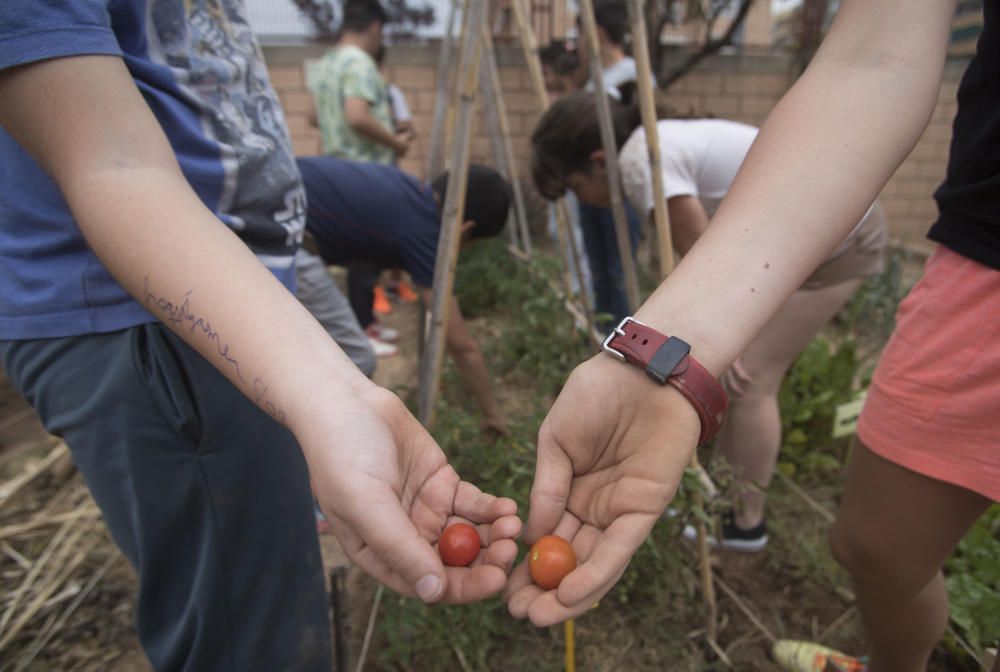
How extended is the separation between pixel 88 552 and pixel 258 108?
6.97 feet

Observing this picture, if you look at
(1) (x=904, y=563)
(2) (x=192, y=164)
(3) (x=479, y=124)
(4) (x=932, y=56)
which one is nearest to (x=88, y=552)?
(2) (x=192, y=164)

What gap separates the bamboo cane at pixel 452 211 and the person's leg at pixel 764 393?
3.28 ft

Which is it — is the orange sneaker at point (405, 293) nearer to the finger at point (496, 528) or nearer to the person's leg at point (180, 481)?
the person's leg at point (180, 481)

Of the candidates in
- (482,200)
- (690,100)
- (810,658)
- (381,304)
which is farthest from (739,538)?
(690,100)

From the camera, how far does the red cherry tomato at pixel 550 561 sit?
0.99 metres

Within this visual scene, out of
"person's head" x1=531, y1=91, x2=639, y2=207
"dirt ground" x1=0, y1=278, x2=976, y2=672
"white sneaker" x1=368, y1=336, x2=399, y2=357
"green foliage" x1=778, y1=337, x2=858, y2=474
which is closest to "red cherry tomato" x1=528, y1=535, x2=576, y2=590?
"dirt ground" x1=0, y1=278, x2=976, y2=672

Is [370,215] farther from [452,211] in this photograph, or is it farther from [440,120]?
[440,120]

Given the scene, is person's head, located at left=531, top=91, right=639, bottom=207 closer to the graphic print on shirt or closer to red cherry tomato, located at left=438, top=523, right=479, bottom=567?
the graphic print on shirt

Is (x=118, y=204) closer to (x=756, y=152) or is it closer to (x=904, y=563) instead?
(x=756, y=152)

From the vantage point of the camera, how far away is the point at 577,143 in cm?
250

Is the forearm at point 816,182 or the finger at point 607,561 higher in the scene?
the forearm at point 816,182

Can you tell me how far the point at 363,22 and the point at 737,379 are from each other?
3175 mm

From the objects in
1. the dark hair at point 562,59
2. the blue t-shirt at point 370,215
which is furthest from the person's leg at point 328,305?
the dark hair at point 562,59

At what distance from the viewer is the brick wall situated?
6285 mm
